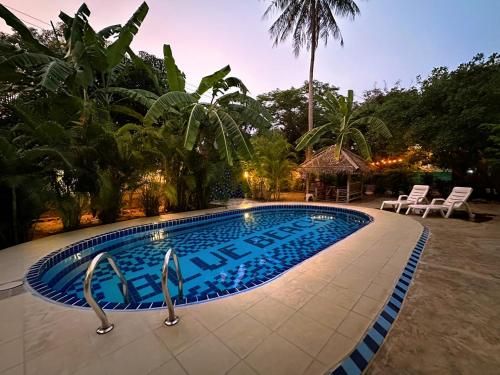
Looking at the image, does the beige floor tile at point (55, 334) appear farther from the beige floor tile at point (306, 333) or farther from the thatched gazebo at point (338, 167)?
the thatched gazebo at point (338, 167)

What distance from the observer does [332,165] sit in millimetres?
12055

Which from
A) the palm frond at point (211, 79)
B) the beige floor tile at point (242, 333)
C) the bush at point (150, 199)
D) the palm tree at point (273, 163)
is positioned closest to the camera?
the beige floor tile at point (242, 333)

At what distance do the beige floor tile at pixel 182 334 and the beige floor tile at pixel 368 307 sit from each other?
181cm

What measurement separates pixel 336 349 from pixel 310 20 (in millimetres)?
16023

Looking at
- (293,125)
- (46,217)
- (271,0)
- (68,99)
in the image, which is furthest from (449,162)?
(46,217)

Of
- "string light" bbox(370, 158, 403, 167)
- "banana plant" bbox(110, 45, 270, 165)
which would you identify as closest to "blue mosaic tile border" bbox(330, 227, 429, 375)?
"banana plant" bbox(110, 45, 270, 165)

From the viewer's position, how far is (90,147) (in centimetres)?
563

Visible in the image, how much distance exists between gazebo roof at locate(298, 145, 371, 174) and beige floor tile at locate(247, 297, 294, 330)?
10.2 meters

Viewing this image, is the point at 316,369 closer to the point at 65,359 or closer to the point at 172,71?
the point at 65,359

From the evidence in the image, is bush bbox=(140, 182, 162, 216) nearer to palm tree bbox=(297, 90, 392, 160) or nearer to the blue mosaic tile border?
the blue mosaic tile border

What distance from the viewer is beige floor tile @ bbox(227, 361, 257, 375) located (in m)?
1.75


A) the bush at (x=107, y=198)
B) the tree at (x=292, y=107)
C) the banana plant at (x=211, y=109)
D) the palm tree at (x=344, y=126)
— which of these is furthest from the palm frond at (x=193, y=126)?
the tree at (x=292, y=107)

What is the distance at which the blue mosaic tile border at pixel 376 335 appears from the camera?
1843mm

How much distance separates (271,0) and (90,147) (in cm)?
1396
